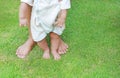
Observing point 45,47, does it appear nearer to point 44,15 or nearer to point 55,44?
point 55,44

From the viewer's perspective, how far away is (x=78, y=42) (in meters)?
3.79

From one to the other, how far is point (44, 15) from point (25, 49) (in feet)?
1.61

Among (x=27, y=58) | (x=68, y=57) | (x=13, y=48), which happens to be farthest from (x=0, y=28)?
(x=68, y=57)

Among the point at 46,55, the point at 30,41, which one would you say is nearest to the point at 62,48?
the point at 46,55

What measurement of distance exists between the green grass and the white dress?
11.3 inches

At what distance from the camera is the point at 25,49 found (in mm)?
3600

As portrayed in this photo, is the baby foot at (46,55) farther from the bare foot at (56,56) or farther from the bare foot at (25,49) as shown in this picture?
the bare foot at (25,49)

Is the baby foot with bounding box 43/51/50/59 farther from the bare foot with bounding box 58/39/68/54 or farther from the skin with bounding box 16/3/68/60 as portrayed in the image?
the bare foot with bounding box 58/39/68/54

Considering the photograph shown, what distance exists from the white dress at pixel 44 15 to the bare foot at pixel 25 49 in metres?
0.21

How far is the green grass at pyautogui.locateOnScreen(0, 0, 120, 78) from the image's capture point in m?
3.28

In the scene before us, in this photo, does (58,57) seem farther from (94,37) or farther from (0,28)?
(0,28)

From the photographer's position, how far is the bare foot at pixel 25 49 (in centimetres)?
355

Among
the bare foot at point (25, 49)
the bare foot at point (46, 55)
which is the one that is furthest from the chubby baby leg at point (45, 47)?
the bare foot at point (25, 49)

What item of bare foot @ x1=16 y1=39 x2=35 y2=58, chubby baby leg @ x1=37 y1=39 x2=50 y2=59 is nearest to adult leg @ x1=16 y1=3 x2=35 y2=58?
bare foot @ x1=16 y1=39 x2=35 y2=58
